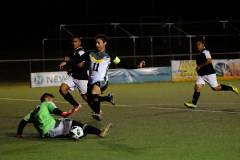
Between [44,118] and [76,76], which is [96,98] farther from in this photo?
[44,118]

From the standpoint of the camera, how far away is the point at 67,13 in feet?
162

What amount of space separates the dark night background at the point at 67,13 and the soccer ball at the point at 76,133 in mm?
36890

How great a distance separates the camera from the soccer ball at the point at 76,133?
10.6 meters

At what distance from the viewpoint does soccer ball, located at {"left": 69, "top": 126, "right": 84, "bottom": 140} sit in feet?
34.9

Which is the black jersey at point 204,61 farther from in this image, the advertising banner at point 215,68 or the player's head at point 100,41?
the advertising banner at point 215,68

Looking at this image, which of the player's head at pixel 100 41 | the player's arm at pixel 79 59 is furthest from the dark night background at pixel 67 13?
the player's head at pixel 100 41

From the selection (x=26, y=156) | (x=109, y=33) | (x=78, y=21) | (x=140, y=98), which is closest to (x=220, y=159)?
(x=26, y=156)

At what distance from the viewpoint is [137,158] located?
29.3ft

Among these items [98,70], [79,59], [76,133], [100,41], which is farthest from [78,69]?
[76,133]

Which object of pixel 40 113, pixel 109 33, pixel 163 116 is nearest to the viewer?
pixel 40 113

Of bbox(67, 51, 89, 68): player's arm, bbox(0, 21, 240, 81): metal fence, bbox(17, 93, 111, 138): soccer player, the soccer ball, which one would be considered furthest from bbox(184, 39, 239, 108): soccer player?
bbox(0, 21, 240, 81): metal fence

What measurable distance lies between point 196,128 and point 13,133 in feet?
12.7

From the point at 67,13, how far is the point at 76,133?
39.4 meters

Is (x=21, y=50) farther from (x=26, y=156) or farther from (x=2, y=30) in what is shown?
(x=26, y=156)
